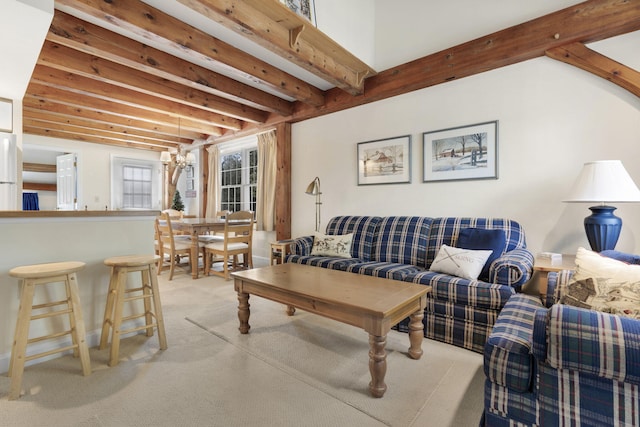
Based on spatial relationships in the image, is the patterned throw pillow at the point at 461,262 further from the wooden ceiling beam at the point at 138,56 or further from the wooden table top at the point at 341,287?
the wooden ceiling beam at the point at 138,56

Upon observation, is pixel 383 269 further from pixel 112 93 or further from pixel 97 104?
pixel 97 104

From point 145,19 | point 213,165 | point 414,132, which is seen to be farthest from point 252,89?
point 213,165

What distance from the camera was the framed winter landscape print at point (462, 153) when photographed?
2980 millimetres

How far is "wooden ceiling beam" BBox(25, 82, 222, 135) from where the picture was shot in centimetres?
396

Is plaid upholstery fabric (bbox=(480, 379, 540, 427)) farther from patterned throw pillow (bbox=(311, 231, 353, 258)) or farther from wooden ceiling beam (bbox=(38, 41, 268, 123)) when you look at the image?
wooden ceiling beam (bbox=(38, 41, 268, 123))

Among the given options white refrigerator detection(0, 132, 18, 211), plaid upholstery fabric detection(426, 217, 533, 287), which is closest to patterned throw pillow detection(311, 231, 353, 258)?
plaid upholstery fabric detection(426, 217, 533, 287)

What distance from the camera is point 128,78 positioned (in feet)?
11.6

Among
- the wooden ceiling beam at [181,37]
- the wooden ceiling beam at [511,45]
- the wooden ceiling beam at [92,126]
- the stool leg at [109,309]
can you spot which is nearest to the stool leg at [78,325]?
the stool leg at [109,309]

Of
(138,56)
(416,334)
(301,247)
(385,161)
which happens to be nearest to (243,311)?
(301,247)

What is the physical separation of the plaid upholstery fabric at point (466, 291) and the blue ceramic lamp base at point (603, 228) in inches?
28.8

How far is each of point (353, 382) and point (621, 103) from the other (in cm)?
297

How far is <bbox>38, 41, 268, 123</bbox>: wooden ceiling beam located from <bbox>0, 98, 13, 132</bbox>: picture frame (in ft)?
2.39

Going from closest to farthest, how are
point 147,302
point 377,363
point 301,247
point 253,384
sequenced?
point 377,363 < point 253,384 < point 147,302 < point 301,247

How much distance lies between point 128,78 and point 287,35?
2102 mm
